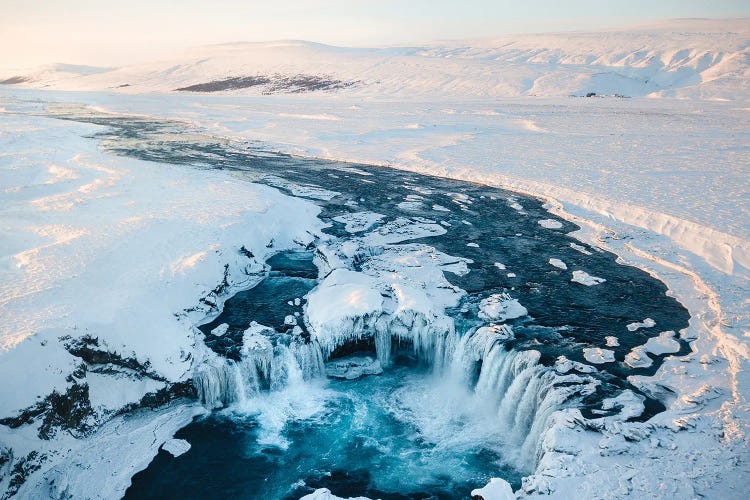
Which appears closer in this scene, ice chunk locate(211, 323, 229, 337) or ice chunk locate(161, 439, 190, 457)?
ice chunk locate(161, 439, 190, 457)

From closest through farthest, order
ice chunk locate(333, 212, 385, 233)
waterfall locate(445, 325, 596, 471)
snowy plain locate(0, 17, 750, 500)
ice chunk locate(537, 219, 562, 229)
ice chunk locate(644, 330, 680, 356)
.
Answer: snowy plain locate(0, 17, 750, 500) < waterfall locate(445, 325, 596, 471) < ice chunk locate(644, 330, 680, 356) < ice chunk locate(333, 212, 385, 233) < ice chunk locate(537, 219, 562, 229)

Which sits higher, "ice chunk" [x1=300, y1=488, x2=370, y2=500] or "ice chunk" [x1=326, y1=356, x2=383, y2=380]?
"ice chunk" [x1=300, y1=488, x2=370, y2=500]

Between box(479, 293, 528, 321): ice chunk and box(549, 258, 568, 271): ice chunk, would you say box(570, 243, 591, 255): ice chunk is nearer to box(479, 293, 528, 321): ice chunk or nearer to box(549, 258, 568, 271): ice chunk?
box(549, 258, 568, 271): ice chunk

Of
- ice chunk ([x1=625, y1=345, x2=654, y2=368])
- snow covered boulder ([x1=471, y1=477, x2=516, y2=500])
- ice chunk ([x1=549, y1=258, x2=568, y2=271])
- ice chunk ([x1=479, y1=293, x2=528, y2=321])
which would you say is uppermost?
ice chunk ([x1=549, y1=258, x2=568, y2=271])

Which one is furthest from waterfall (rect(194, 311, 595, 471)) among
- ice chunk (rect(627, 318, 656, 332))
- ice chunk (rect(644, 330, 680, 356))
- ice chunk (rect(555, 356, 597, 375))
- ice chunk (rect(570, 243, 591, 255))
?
ice chunk (rect(570, 243, 591, 255))

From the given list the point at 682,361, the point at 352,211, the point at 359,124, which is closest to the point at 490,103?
the point at 359,124

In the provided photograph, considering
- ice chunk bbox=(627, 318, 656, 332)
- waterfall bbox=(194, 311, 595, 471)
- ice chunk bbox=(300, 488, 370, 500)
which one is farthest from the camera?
ice chunk bbox=(627, 318, 656, 332)

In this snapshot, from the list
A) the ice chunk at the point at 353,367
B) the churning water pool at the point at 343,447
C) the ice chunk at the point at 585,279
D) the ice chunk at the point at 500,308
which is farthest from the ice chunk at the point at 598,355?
the ice chunk at the point at 353,367

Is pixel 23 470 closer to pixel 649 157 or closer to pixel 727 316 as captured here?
pixel 727 316
